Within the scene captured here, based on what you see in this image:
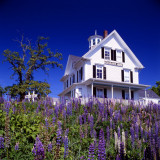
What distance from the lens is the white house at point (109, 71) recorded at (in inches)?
929

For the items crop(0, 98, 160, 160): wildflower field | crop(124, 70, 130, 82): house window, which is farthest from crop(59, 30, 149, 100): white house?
crop(0, 98, 160, 160): wildflower field

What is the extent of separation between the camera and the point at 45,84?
24.7 meters

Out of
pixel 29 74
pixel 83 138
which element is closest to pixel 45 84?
pixel 29 74

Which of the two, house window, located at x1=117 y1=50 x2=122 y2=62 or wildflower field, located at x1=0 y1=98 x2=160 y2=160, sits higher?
house window, located at x1=117 y1=50 x2=122 y2=62

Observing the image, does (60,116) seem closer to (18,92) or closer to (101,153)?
(101,153)

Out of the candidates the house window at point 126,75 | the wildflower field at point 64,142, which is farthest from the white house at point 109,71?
the wildflower field at point 64,142

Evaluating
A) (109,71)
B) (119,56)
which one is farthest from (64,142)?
(119,56)

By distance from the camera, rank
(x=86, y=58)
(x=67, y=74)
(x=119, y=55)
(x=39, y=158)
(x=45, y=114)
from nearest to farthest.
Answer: (x=39, y=158)
(x=45, y=114)
(x=86, y=58)
(x=119, y=55)
(x=67, y=74)

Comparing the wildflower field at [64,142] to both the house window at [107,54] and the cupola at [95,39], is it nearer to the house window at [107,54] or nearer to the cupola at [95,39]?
the house window at [107,54]

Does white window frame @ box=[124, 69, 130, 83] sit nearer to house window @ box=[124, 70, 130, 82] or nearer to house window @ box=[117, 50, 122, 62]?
house window @ box=[124, 70, 130, 82]

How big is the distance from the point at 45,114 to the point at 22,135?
1.57 metres

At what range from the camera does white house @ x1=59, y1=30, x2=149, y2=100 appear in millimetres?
23594

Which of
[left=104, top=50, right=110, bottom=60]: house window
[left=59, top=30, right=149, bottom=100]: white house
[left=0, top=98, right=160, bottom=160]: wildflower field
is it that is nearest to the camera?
[left=0, top=98, right=160, bottom=160]: wildflower field

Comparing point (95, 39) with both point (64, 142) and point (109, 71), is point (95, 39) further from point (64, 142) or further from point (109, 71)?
point (64, 142)
